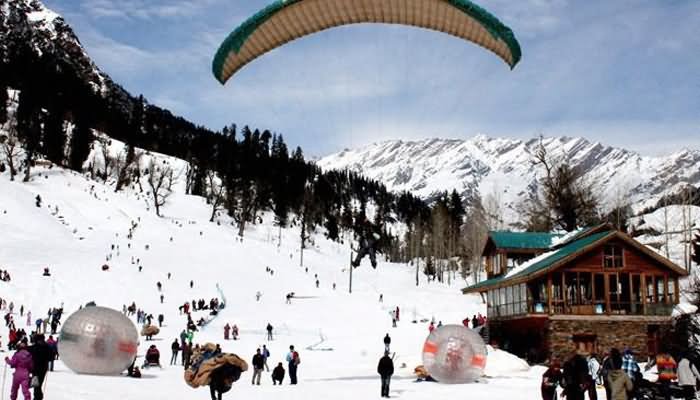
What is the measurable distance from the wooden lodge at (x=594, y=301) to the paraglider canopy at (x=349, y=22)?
15831 millimetres

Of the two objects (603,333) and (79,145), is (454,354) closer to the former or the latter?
(603,333)

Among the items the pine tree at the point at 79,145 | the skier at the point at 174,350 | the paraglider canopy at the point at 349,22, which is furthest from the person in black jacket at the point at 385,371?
the pine tree at the point at 79,145

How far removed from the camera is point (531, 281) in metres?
29.4

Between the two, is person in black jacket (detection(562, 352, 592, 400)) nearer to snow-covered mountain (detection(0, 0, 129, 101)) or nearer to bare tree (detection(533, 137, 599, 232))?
bare tree (detection(533, 137, 599, 232))

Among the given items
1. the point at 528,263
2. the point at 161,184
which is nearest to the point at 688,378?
the point at 528,263

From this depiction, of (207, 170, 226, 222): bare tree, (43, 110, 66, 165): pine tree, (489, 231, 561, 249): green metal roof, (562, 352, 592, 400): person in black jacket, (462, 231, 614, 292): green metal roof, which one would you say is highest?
(43, 110, 66, 165): pine tree

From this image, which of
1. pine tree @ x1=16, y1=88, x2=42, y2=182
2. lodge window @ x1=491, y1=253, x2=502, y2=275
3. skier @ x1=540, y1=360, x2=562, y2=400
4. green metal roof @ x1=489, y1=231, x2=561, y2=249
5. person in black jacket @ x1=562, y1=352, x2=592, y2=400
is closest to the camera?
person in black jacket @ x1=562, y1=352, x2=592, y2=400

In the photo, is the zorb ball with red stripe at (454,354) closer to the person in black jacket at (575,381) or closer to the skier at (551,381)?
the skier at (551,381)

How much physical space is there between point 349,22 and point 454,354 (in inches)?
329

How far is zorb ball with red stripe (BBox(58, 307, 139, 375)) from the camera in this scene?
1686 centimetres

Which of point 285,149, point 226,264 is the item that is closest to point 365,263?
point 226,264

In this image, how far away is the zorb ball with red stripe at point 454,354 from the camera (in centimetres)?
1759

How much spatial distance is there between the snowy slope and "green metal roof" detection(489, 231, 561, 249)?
6.30m

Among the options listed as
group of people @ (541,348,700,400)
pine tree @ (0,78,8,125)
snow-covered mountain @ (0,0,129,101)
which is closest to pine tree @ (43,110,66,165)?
pine tree @ (0,78,8,125)
